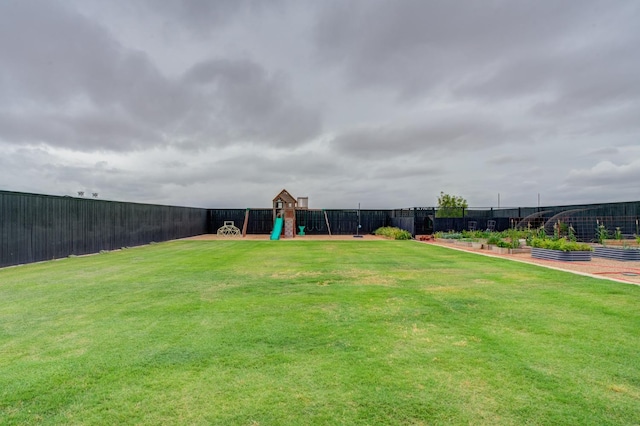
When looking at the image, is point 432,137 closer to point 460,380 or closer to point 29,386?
point 460,380

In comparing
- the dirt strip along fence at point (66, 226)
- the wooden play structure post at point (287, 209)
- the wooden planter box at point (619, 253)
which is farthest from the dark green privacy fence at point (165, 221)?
the wooden planter box at point (619, 253)

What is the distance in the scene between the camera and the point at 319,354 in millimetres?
2984

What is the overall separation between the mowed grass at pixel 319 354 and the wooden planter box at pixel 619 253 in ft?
20.8

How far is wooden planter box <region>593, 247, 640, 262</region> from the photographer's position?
1021 centimetres

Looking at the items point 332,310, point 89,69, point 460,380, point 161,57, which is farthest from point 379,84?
point 460,380

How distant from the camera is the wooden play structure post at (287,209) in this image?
23078 mm

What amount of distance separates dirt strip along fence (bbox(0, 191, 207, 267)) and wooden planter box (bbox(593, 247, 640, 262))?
19.2 metres

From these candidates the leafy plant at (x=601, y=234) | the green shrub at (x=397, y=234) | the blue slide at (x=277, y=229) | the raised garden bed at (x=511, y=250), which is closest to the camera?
the raised garden bed at (x=511, y=250)

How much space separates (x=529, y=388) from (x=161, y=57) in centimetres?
1470

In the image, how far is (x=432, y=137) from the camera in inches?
781

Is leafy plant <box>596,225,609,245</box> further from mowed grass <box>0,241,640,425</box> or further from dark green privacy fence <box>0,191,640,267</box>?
mowed grass <box>0,241,640,425</box>

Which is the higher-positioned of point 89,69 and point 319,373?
point 89,69

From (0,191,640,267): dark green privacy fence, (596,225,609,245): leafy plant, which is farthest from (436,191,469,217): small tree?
(596,225,609,245): leafy plant

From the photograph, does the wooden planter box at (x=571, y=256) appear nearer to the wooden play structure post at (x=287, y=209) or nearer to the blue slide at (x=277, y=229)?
the blue slide at (x=277, y=229)
